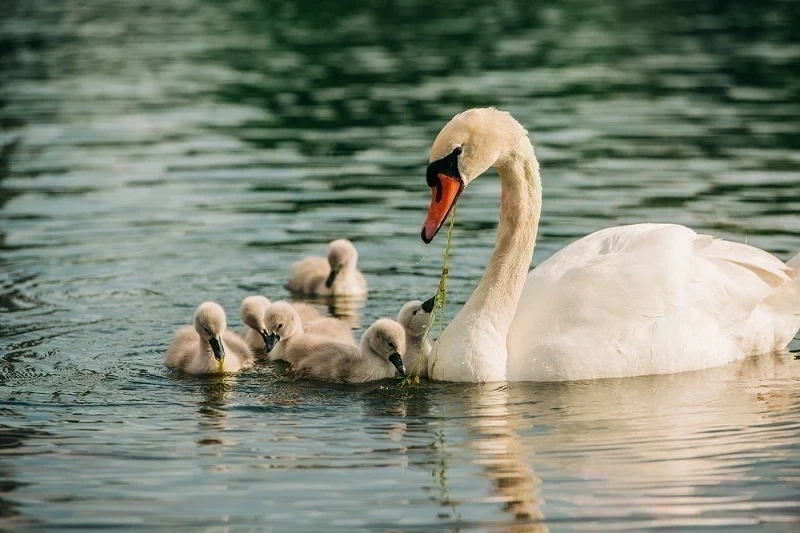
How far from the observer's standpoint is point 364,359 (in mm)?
11156

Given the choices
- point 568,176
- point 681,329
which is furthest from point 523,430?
point 568,176

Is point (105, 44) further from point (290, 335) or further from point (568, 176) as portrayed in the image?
point (290, 335)

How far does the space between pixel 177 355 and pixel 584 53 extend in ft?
68.5

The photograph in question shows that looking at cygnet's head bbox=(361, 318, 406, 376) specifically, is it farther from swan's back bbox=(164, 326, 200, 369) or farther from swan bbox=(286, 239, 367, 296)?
swan bbox=(286, 239, 367, 296)

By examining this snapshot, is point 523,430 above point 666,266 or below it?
below

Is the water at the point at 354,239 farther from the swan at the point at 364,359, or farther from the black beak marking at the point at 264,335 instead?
the black beak marking at the point at 264,335

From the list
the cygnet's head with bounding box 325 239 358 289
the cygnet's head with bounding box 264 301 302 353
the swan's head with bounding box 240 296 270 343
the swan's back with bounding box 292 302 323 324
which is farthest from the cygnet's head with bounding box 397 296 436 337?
the cygnet's head with bounding box 325 239 358 289

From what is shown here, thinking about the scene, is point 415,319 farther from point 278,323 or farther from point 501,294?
point 278,323

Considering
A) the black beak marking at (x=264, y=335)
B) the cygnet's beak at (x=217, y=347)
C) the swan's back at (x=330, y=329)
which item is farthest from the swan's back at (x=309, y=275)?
the cygnet's beak at (x=217, y=347)

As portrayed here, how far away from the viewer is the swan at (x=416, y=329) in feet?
37.1

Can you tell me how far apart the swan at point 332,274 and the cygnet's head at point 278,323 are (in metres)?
2.28

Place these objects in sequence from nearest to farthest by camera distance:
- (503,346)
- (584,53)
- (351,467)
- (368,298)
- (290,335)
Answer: (351,467), (503,346), (290,335), (368,298), (584,53)

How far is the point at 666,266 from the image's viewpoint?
11234 millimetres

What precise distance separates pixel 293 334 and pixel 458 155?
7.80 feet
